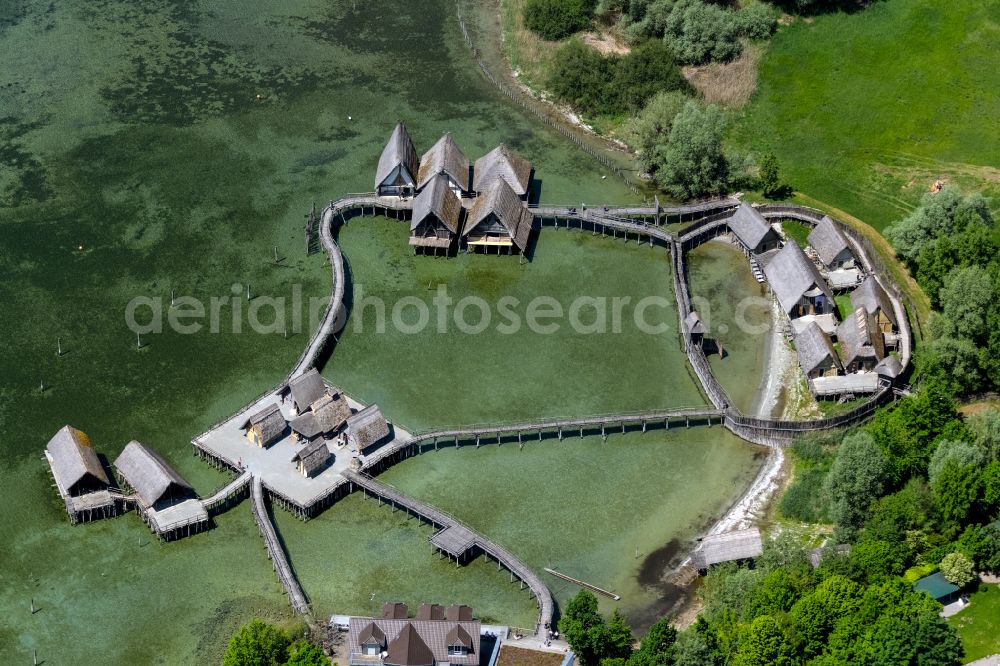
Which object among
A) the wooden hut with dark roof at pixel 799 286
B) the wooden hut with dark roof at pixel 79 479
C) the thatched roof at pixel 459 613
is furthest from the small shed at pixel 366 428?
the wooden hut with dark roof at pixel 799 286

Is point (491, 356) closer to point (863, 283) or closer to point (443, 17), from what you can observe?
point (863, 283)

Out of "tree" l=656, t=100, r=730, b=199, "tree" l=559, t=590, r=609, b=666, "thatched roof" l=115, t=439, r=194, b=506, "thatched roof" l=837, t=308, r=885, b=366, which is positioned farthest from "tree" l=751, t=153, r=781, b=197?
"thatched roof" l=115, t=439, r=194, b=506

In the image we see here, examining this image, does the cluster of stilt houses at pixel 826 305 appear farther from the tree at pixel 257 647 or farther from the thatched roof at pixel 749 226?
the tree at pixel 257 647

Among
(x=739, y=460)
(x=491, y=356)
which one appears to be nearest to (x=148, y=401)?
(x=491, y=356)

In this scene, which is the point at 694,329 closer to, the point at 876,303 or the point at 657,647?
the point at 876,303

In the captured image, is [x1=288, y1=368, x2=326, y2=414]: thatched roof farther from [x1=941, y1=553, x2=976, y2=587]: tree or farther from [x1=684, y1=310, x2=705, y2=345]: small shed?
[x1=941, y1=553, x2=976, y2=587]: tree

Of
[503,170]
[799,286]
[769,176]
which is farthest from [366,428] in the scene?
[769,176]
